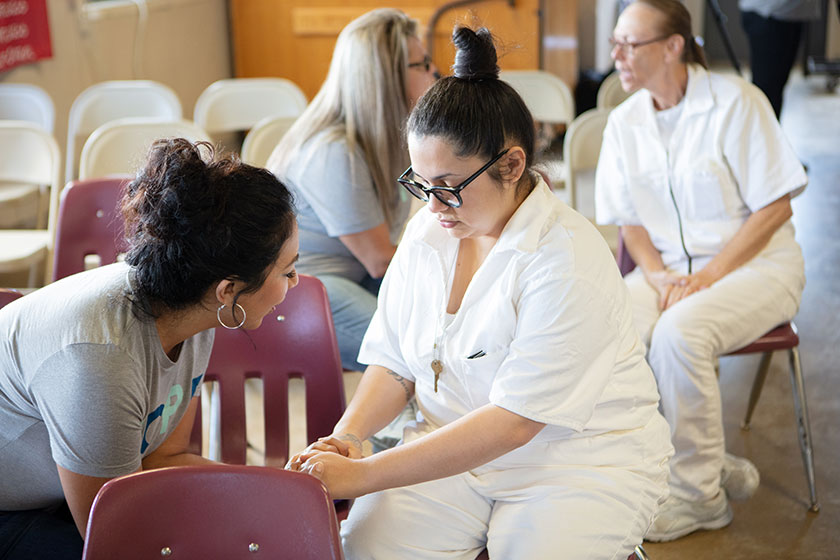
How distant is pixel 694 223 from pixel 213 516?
5.98ft

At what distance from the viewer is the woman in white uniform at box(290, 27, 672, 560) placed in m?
1.46

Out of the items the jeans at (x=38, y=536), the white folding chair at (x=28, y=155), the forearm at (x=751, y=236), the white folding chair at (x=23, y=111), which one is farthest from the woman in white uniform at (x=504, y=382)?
the white folding chair at (x=23, y=111)

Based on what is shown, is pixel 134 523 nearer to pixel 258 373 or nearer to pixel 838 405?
pixel 258 373

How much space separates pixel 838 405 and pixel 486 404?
2009 mm

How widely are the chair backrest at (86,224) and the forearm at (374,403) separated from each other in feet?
3.60

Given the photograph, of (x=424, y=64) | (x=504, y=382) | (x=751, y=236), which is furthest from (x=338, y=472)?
(x=751, y=236)

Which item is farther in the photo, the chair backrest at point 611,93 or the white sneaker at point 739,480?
the chair backrest at point 611,93

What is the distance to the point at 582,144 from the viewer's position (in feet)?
11.2

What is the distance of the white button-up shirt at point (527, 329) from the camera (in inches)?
57.4

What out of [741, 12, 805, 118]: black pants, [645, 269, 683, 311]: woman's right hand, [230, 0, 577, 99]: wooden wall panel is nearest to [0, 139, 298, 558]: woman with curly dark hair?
[645, 269, 683, 311]: woman's right hand

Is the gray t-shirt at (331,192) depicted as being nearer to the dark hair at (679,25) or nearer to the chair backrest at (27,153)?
the dark hair at (679,25)

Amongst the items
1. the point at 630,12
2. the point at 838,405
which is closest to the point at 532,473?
the point at 630,12

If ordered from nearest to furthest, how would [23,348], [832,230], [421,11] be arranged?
1. [23,348]
2. [832,230]
3. [421,11]

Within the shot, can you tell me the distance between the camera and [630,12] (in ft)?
8.69
